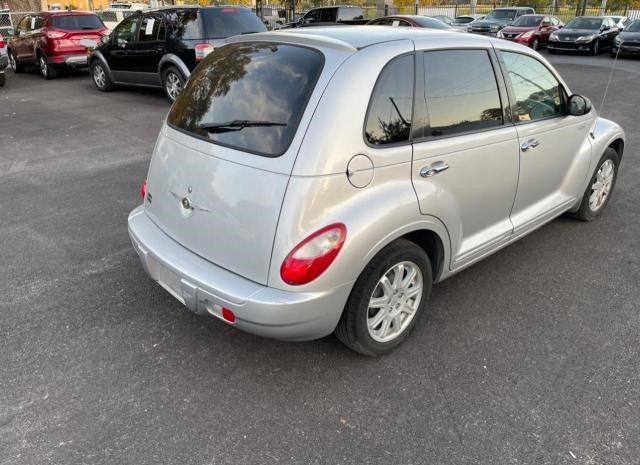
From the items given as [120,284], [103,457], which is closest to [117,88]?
[120,284]

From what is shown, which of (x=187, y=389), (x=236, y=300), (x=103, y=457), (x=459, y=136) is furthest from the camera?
(x=459, y=136)

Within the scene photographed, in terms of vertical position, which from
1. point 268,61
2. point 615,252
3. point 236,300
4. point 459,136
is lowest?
point 615,252

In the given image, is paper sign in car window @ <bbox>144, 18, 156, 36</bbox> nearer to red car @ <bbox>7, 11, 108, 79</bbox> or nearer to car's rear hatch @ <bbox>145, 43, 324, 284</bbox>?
red car @ <bbox>7, 11, 108, 79</bbox>

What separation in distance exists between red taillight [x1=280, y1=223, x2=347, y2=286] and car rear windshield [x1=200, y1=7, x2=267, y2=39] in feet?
25.7

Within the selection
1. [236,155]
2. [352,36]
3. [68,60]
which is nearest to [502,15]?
[68,60]

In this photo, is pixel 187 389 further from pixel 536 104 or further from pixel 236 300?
pixel 536 104

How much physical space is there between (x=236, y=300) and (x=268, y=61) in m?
1.31

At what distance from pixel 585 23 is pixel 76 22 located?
18481 mm

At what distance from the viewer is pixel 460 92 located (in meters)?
3.07

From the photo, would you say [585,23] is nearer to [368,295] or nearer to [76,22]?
[76,22]

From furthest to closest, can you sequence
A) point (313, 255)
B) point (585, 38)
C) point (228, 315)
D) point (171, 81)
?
1. point (585, 38)
2. point (171, 81)
3. point (228, 315)
4. point (313, 255)

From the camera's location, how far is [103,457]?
2.30 meters

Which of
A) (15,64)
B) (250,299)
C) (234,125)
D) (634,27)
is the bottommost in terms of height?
(15,64)

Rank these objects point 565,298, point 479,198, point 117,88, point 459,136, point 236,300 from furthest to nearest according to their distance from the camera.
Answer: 1. point 117,88
2. point 565,298
3. point 479,198
4. point 459,136
5. point 236,300
